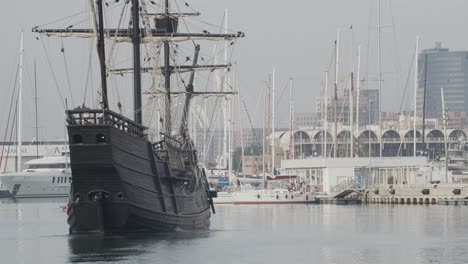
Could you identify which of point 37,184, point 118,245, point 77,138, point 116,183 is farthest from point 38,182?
point 118,245

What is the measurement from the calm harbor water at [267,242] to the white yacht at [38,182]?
8014cm

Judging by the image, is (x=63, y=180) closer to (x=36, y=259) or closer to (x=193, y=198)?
(x=193, y=198)

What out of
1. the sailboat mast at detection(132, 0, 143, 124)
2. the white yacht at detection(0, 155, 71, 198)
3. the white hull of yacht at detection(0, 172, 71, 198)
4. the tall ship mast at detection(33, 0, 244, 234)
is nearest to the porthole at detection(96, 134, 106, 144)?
the tall ship mast at detection(33, 0, 244, 234)

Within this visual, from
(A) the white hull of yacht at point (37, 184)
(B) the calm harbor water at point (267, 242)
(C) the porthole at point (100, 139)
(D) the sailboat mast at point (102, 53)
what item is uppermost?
(D) the sailboat mast at point (102, 53)

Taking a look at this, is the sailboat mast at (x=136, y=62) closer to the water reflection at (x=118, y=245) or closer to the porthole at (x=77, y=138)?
the water reflection at (x=118, y=245)

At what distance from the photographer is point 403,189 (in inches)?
4830

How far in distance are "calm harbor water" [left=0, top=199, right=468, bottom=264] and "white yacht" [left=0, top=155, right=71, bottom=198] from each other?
80.1 metres

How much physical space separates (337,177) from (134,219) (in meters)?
73.8

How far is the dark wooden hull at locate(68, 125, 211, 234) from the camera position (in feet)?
195

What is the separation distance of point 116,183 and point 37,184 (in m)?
116

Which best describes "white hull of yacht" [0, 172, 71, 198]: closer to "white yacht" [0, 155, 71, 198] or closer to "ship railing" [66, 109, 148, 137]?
"white yacht" [0, 155, 71, 198]

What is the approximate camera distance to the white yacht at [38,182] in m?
173

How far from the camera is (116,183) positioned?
60.9 m

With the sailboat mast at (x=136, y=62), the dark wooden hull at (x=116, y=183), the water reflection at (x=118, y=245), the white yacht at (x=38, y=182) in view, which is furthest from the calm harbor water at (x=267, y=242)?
the white yacht at (x=38, y=182)
